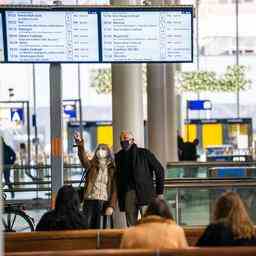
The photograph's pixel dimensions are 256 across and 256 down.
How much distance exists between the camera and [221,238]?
6.23 metres

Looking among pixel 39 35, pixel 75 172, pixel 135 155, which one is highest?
pixel 39 35

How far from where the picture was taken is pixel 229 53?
127 ft

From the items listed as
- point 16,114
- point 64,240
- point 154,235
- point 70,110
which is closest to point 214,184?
point 64,240

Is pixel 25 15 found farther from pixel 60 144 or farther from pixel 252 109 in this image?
pixel 252 109

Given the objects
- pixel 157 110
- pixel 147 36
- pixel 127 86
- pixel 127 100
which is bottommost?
pixel 157 110

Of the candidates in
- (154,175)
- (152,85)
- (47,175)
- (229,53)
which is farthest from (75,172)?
(229,53)

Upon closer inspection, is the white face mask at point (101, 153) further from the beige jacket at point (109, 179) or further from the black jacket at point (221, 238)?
the black jacket at point (221, 238)

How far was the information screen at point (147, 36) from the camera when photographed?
11.1 metres

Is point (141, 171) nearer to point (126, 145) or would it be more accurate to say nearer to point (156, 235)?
point (126, 145)

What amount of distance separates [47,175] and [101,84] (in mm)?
14636

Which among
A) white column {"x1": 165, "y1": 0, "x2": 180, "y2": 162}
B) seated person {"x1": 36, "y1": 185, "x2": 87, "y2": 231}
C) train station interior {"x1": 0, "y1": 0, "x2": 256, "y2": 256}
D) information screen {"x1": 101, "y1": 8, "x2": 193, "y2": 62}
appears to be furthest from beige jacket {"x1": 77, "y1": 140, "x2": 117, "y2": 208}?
white column {"x1": 165, "y1": 0, "x2": 180, "y2": 162}

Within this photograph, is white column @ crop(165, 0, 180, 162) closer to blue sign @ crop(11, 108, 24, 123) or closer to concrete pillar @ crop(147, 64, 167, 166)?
concrete pillar @ crop(147, 64, 167, 166)

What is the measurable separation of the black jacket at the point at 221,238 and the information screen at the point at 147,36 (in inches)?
203

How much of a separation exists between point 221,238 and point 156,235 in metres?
0.50
